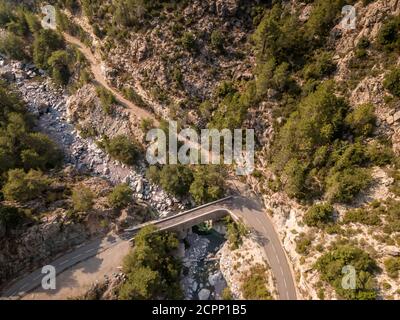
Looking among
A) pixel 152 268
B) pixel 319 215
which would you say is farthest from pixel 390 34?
pixel 152 268

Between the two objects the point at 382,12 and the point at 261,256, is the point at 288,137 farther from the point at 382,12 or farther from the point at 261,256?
the point at 382,12

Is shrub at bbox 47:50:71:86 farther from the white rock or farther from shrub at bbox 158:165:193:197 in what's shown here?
the white rock

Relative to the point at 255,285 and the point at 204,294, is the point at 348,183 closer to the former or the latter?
the point at 255,285

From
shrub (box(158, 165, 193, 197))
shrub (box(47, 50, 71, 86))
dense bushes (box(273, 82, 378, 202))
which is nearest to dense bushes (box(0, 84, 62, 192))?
shrub (box(47, 50, 71, 86))

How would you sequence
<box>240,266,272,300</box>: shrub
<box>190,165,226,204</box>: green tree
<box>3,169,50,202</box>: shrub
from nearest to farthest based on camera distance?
1. <box>240,266,272,300</box>: shrub
2. <box>3,169,50,202</box>: shrub
3. <box>190,165,226,204</box>: green tree

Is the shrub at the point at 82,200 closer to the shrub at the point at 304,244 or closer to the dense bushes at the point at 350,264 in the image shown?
the shrub at the point at 304,244

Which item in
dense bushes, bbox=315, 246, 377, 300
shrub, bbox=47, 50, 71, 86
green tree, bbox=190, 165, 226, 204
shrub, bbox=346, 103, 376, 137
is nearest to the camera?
dense bushes, bbox=315, 246, 377, 300

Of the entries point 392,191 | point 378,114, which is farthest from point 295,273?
point 378,114

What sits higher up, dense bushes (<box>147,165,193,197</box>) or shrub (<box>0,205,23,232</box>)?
dense bushes (<box>147,165,193,197</box>)
